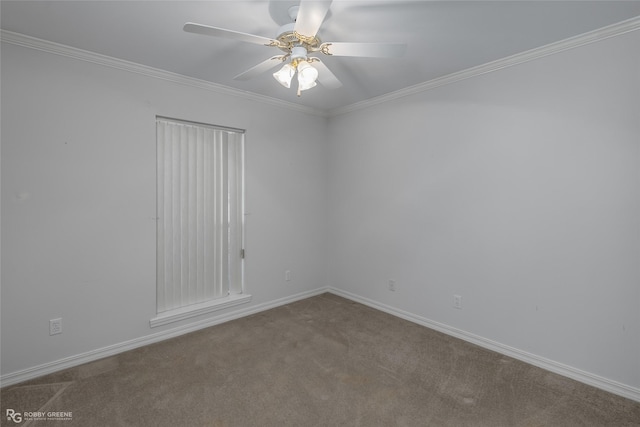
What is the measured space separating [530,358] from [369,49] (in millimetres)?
2691

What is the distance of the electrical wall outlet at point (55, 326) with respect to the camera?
2.45 metres

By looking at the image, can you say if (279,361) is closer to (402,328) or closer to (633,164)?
(402,328)

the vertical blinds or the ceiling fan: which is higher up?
the ceiling fan

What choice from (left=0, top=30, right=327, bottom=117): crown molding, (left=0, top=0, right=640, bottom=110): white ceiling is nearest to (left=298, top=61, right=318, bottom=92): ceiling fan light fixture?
(left=0, top=0, right=640, bottom=110): white ceiling

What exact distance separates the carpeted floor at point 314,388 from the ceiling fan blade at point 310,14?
7.49ft

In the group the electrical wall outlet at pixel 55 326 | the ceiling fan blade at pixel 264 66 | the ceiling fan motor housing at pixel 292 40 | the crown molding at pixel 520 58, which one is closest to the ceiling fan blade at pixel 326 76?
the ceiling fan motor housing at pixel 292 40

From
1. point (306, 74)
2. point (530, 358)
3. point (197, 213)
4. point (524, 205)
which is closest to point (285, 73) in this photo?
point (306, 74)

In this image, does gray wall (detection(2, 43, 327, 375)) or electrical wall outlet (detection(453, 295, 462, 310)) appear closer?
gray wall (detection(2, 43, 327, 375))

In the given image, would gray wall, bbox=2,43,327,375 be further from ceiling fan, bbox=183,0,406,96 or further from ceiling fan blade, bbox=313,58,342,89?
ceiling fan blade, bbox=313,58,342,89

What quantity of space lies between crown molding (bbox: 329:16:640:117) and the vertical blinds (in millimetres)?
1838

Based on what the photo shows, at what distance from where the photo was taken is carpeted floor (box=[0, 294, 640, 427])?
1.96 meters

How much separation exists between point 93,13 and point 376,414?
10.3 ft

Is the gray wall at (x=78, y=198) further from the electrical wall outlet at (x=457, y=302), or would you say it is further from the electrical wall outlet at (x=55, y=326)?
the electrical wall outlet at (x=457, y=302)

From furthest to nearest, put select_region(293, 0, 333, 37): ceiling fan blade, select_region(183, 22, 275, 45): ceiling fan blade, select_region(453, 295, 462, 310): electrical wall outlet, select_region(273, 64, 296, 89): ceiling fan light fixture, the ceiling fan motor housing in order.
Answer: select_region(453, 295, 462, 310): electrical wall outlet → select_region(273, 64, 296, 89): ceiling fan light fixture → the ceiling fan motor housing → select_region(183, 22, 275, 45): ceiling fan blade → select_region(293, 0, 333, 37): ceiling fan blade
